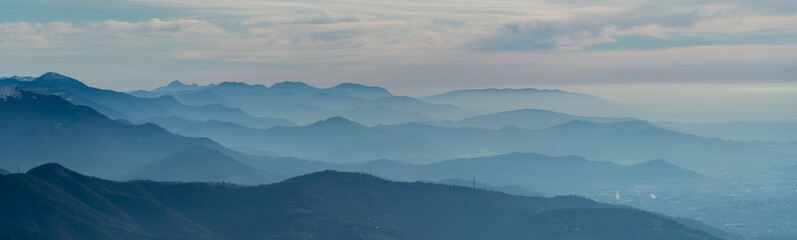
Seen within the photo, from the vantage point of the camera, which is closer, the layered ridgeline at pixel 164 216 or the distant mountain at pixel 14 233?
the distant mountain at pixel 14 233

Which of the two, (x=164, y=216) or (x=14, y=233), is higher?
(x=164, y=216)

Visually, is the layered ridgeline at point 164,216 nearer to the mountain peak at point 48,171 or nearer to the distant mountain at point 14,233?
the mountain peak at point 48,171

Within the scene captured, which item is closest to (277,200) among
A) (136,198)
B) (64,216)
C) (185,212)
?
(185,212)

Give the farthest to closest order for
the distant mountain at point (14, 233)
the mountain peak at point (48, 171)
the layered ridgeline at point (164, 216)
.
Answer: the mountain peak at point (48, 171) → the layered ridgeline at point (164, 216) → the distant mountain at point (14, 233)

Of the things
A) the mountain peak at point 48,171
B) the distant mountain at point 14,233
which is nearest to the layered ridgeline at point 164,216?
the mountain peak at point 48,171

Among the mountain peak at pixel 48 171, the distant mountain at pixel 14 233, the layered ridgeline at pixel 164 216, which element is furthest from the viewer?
the mountain peak at pixel 48 171

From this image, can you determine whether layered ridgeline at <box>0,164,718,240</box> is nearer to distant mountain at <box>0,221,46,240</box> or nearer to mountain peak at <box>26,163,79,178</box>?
mountain peak at <box>26,163,79,178</box>

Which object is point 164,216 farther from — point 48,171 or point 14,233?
point 14,233

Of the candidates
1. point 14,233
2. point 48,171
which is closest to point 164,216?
point 48,171

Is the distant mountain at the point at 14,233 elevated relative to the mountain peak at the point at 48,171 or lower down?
lower down

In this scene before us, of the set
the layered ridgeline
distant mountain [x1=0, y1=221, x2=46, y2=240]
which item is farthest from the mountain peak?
distant mountain [x1=0, y1=221, x2=46, y2=240]

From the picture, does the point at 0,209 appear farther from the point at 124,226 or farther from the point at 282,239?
the point at 282,239

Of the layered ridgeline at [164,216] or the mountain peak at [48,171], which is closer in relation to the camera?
the layered ridgeline at [164,216]
